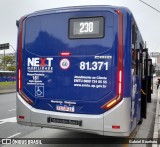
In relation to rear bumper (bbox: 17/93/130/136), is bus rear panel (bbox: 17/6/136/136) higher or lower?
higher

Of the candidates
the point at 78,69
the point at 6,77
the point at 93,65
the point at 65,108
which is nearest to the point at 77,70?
the point at 78,69

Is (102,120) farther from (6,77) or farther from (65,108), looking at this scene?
(6,77)

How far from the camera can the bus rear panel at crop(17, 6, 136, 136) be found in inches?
Result: 257

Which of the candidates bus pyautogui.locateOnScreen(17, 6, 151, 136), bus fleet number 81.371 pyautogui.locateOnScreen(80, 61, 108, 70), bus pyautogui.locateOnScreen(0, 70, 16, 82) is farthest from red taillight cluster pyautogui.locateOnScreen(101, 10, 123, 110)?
bus pyautogui.locateOnScreen(0, 70, 16, 82)

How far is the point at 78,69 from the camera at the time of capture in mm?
6863

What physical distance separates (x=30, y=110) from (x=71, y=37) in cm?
192

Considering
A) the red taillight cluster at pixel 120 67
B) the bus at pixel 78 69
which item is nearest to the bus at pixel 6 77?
the bus at pixel 78 69

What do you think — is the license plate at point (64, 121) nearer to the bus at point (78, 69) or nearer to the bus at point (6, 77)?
the bus at point (78, 69)

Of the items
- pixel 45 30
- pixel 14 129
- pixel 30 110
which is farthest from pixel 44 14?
pixel 14 129

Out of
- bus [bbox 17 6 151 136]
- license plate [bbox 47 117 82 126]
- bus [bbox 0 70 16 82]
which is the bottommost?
bus [bbox 0 70 16 82]

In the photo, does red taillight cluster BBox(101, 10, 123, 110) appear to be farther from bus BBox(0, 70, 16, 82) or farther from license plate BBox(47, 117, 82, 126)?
bus BBox(0, 70, 16, 82)

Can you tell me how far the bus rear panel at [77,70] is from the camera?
257 inches

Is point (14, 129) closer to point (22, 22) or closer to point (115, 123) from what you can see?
point (22, 22)

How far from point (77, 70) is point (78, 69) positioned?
0.03 m
